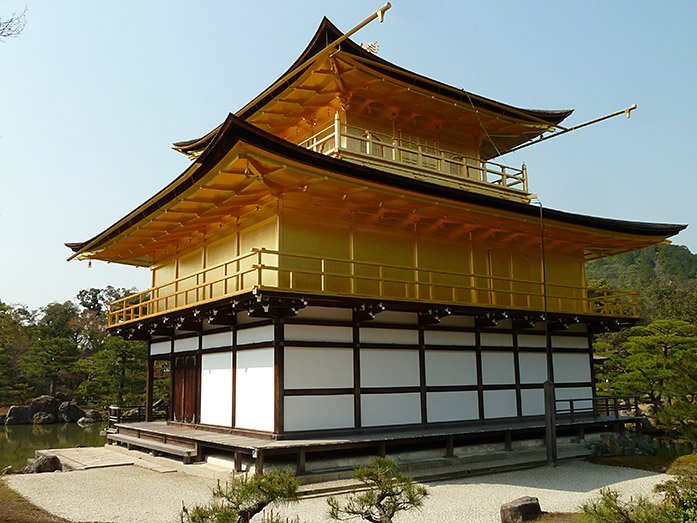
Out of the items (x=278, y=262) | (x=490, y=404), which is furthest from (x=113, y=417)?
(x=490, y=404)

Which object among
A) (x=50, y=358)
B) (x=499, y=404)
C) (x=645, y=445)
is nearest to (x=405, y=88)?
(x=499, y=404)

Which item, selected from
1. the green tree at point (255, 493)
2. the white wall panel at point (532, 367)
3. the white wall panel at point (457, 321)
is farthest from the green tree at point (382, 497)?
the white wall panel at point (532, 367)

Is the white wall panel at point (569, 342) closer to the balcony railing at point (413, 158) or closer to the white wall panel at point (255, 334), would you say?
the balcony railing at point (413, 158)

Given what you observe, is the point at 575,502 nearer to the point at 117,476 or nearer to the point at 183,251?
the point at 117,476

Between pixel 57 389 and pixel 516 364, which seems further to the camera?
pixel 57 389

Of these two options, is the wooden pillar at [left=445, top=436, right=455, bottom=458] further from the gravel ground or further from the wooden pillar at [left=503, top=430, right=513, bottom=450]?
the wooden pillar at [left=503, top=430, right=513, bottom=450]

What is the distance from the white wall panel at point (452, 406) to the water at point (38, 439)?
46.3 ft

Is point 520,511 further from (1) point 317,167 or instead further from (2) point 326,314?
(1) point 317,167

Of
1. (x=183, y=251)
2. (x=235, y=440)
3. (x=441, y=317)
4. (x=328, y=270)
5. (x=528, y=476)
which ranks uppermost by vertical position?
(x=183, y=251)

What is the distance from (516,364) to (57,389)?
36.6 meters

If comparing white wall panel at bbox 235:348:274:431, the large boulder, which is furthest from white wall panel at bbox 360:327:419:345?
the large boulder

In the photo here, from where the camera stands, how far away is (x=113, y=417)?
71.3ft

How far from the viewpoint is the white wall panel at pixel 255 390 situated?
12539 mm

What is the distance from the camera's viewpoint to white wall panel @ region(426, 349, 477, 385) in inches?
575
